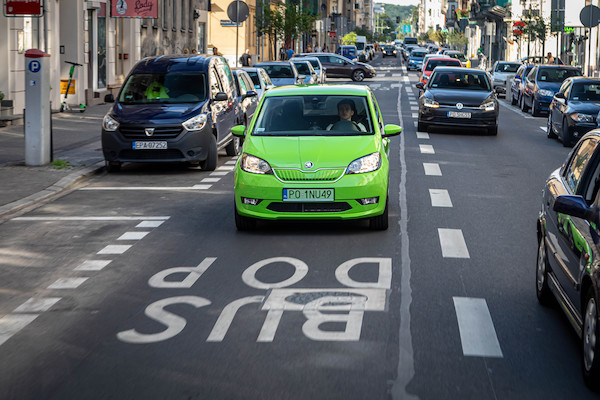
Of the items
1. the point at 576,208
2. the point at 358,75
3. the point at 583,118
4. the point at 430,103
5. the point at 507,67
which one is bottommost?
the point at 583,118

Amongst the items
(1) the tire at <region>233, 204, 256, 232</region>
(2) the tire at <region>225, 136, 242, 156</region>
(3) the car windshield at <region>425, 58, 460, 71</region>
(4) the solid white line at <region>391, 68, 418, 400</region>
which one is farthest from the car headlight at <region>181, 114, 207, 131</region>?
(3) the car windshield at <region>425, 58, 460, 71</region>

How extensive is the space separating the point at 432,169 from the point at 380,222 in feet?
21.3

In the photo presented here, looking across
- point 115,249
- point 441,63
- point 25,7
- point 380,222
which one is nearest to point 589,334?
point 380,222

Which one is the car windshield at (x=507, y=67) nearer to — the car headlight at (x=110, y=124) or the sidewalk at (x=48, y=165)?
the sidewalk at (x=48, y=165)

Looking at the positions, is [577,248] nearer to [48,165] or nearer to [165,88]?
[165,88]

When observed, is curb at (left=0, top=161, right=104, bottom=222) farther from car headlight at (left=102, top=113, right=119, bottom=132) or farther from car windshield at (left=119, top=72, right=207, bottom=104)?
car windshield at (left=119, top=72, right=207, bottom=104)

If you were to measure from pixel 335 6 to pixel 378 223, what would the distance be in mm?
145389

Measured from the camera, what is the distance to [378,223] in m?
11.0

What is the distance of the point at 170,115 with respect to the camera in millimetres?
16719

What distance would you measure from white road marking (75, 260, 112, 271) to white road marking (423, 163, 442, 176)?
317 inches

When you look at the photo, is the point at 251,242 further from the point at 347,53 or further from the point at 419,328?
the point at 347,53

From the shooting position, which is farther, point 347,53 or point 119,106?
point 347,53

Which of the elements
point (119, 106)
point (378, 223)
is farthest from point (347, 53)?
point (378, 223)

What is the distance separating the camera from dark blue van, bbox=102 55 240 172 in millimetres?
16547
